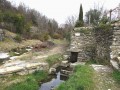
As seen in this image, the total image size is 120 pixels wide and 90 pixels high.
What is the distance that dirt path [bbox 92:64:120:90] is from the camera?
Result: 729 cm

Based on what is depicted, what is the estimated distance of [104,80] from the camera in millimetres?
8070

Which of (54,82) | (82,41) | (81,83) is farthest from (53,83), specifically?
(82,41)

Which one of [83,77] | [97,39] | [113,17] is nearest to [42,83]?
Result: [83,77]

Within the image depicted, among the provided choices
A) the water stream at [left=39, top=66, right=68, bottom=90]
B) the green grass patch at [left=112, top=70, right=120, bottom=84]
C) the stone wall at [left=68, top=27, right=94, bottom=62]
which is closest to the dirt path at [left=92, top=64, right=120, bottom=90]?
the green grass patch at [left=112, top=70, right=120, bottom=84]

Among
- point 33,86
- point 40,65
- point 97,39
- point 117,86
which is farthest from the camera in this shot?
point 97,39

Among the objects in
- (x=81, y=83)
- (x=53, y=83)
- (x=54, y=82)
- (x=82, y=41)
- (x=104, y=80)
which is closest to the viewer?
(x=81, y=83)

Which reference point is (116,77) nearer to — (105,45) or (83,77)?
(83,77)

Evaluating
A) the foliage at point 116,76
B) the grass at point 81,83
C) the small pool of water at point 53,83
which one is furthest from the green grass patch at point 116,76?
the small pool of water at point 53,83

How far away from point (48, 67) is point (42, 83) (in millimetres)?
2137

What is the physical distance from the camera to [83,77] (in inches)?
327

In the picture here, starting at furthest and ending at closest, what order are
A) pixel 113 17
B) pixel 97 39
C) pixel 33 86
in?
1. pixel 113 17
2. pixel 97 39
3. pixel 33 86

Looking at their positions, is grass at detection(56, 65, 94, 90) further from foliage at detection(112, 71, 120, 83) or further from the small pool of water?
the small pool of water

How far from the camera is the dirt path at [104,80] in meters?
7.29

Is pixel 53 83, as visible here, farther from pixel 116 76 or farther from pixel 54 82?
pixel 116 76
